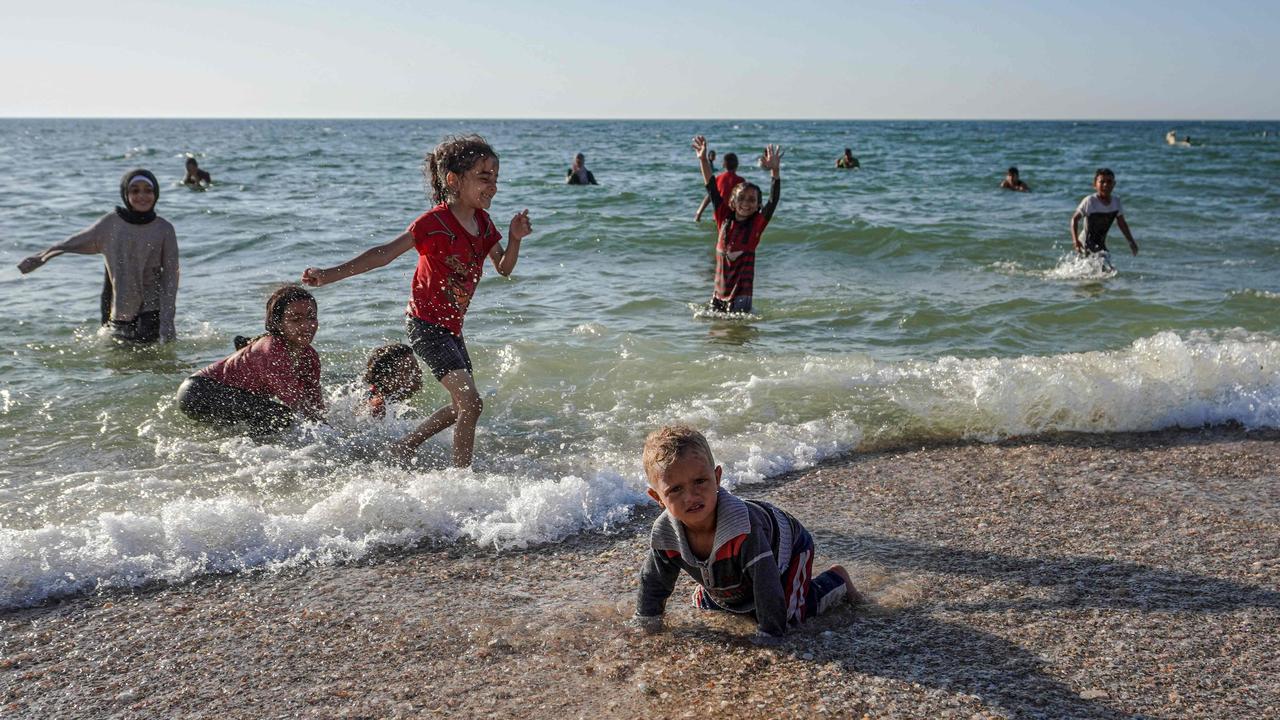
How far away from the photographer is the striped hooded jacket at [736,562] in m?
3.12

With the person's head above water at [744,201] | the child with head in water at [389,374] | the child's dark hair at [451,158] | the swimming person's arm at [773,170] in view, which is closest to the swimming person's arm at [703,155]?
the person's head above water at [744,201]

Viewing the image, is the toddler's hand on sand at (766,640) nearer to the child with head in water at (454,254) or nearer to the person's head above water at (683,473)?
the person's head above water at (683,473)

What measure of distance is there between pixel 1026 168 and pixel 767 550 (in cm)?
3098

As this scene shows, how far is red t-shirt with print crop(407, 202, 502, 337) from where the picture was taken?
4.80 m

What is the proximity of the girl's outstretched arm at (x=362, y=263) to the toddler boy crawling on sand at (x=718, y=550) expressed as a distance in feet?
6.55

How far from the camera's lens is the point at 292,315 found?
211 inches

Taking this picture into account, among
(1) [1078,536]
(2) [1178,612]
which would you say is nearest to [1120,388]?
(1) [1078,536]

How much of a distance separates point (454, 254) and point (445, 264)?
0.06 metres

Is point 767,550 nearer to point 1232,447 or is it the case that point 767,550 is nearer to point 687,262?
point 1232,447

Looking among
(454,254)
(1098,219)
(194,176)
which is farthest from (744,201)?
(194,176)

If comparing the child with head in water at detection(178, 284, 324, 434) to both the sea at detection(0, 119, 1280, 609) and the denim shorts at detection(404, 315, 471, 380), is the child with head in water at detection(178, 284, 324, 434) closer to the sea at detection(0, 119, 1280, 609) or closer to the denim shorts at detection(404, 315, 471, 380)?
the sea at detection(0, 119, 1280, 609)

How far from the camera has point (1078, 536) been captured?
162 inches

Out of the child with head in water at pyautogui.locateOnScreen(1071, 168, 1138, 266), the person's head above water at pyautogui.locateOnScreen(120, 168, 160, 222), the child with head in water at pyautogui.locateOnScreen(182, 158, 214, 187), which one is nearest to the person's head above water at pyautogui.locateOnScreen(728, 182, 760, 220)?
the person's head above water at pyautogui.locateOnScreen(120, 168, 160, 222)

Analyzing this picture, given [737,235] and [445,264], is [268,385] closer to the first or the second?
[445,264]
